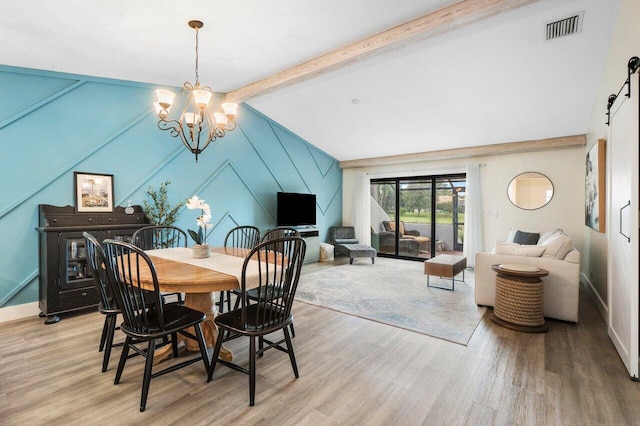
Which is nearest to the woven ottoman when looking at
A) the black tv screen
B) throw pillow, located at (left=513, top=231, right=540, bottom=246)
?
the black tv screen

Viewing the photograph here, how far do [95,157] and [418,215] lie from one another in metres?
6.10

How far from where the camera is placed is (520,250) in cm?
354

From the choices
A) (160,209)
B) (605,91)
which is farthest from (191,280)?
(605,91)

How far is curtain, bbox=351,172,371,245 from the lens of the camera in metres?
7.62

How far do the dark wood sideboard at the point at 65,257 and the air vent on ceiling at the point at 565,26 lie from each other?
494 centimetres

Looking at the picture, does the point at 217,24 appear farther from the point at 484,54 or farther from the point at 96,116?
the point at 484,54

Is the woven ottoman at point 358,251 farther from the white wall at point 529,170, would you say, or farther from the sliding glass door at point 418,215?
the white wall at point 529,170

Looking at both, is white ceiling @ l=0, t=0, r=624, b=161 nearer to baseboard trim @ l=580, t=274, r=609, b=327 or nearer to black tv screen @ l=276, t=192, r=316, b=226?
black tv screen @ l=276, t=192, r=316, b=226

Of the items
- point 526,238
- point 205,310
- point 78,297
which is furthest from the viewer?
point 526,238

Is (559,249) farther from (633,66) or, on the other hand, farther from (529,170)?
(529,170)

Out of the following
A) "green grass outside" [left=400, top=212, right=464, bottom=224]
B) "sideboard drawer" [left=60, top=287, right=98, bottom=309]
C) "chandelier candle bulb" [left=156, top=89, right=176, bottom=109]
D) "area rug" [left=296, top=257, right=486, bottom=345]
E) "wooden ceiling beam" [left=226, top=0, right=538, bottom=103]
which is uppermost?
"wooden ceiling beam" [left=226, top=0, right=538, bottom=103]

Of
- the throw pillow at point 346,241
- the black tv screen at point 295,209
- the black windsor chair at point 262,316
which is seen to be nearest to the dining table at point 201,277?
the black windsor chair at point 262,316

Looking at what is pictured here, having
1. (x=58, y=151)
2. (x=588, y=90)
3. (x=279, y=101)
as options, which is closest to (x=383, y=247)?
(x=279, y=101)

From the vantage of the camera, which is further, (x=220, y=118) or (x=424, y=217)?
(x=424, y=217)
